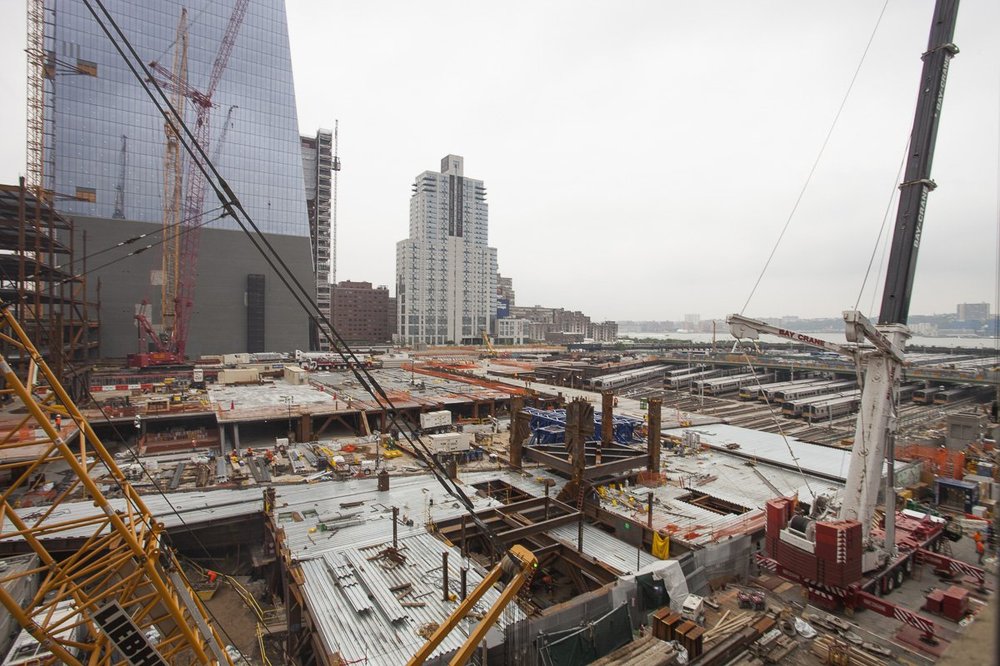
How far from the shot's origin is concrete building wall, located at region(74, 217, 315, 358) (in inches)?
2840

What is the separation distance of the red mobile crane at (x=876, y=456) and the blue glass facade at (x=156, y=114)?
89252mm

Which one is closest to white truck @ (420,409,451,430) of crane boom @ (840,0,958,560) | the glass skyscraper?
crane boom @ (840,0,958,560)

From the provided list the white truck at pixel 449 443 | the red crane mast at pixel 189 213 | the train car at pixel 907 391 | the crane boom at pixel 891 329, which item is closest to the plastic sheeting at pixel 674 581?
the crane boom at pixel 891 329

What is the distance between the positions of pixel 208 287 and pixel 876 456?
91.0 meters

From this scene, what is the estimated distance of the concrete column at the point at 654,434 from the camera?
75.6 feet

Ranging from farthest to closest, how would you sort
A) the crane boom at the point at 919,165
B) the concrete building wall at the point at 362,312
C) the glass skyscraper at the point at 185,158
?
the concrete building wall at the point at 362,312
the glass skyscraper at the point at 185,158
the crane boom at the point at 919,165

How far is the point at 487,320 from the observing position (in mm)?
156125

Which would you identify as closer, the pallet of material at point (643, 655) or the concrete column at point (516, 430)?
the pallet of material at point (643, 655)

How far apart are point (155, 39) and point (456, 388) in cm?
8801

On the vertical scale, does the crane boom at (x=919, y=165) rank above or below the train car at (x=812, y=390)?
above

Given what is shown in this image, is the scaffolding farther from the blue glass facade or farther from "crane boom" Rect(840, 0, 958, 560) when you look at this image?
"crane boom" Rect(840, 0, 958, 560)

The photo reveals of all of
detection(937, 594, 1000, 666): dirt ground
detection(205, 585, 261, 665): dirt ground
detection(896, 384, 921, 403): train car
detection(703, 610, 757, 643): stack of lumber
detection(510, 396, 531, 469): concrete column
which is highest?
detection(937, 594, 1000, 666): dirt ground

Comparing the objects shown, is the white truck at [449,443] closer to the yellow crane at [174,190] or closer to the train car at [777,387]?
the train car at [777,387]

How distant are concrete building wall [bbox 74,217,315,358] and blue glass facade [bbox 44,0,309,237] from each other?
346cm
